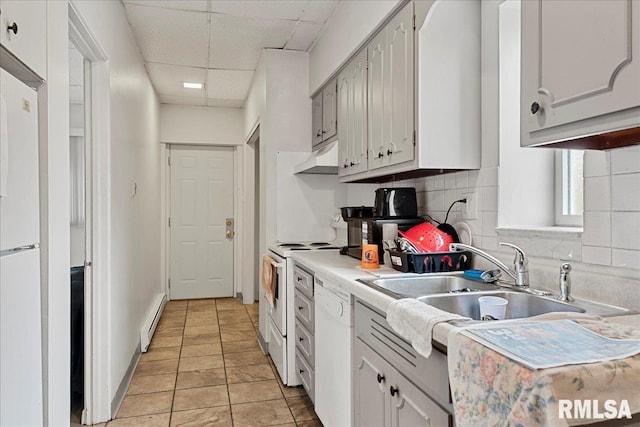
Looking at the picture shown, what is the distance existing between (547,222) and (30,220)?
200 cm

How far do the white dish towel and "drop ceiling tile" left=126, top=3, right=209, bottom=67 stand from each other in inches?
104

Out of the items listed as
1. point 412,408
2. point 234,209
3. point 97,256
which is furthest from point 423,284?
point 234,209

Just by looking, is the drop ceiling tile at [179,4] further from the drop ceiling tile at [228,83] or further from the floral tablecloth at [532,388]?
the floral tablecloth at [532,388]

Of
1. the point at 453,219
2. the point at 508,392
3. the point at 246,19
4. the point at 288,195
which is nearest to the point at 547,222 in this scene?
the point at 453,219

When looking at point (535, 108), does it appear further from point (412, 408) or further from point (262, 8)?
point (262, 8)

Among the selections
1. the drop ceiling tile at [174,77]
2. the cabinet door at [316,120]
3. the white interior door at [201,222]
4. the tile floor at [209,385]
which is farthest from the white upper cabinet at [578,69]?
the white interior door at [201,222]

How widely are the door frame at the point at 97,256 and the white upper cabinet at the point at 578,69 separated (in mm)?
2207

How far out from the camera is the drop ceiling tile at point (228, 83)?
4.35m

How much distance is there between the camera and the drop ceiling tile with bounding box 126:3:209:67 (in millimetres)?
3027

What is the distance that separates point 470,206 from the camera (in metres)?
2.06

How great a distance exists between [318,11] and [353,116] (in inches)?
34.1

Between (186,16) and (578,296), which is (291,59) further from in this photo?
(578,296)

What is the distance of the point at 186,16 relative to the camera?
306 cm

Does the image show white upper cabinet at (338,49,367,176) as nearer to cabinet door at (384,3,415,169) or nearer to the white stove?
cabinet door at (384,3,415,169)
